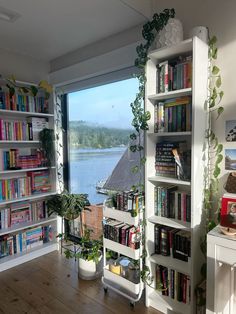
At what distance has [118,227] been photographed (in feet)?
6.70

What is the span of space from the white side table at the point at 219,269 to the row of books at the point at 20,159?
7.11 ft

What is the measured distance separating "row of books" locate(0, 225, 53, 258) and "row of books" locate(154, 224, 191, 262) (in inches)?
65.1

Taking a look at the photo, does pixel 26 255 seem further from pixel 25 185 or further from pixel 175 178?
pixel 175 178

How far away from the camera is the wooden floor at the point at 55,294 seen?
194 centimetres

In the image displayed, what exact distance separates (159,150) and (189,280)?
100cm

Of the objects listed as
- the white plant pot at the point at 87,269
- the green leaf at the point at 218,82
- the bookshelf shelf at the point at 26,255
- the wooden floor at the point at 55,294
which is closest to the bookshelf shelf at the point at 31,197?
the bookshelf shelf at the point at 26,255

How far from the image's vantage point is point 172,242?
186cm

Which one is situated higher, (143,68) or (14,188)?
(143,68)

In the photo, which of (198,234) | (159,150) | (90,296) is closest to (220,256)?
(198,234)

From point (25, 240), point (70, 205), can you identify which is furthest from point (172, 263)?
point (25, 240)

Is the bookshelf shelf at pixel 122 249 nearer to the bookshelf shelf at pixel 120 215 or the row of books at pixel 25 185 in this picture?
the bookshelf shelf at pixel 120 215

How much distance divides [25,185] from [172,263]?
1.89 meters

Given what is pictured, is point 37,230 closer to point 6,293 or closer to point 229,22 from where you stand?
point 6,293

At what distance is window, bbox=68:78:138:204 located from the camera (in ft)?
8.19
